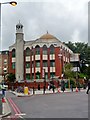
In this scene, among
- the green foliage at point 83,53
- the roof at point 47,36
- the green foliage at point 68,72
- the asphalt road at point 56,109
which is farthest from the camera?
the green foliage at point 83,53

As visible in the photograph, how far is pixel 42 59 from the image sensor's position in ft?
302

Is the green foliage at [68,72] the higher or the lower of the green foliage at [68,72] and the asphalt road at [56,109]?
the higher

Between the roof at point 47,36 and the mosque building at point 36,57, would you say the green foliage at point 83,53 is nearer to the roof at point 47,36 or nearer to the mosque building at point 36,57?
the mosque building at point 36,57

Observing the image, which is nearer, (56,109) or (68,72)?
(56,109)

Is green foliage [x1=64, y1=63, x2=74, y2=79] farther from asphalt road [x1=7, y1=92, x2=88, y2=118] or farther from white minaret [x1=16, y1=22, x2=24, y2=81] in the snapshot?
asphalt road [x1=7, y1=92, x2=88, y2=118]

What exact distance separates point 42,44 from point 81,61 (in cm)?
A: 2963

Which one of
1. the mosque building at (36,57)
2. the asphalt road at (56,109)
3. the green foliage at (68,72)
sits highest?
the mosque building at (36,57)

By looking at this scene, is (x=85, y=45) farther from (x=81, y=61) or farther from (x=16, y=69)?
(x=16, y=69)

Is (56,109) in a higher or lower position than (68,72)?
Result: lower

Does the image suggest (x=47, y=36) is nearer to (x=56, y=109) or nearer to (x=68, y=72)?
(x=68, y=72)

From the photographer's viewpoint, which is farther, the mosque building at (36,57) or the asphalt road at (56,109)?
the mosque building at (36,57)

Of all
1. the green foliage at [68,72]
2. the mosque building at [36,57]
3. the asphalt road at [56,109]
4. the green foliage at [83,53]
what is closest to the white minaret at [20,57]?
the mosque building at [36,57]

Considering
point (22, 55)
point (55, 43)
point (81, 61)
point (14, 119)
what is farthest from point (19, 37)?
point (14, 119)

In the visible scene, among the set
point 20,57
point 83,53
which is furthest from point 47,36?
point 83,53
